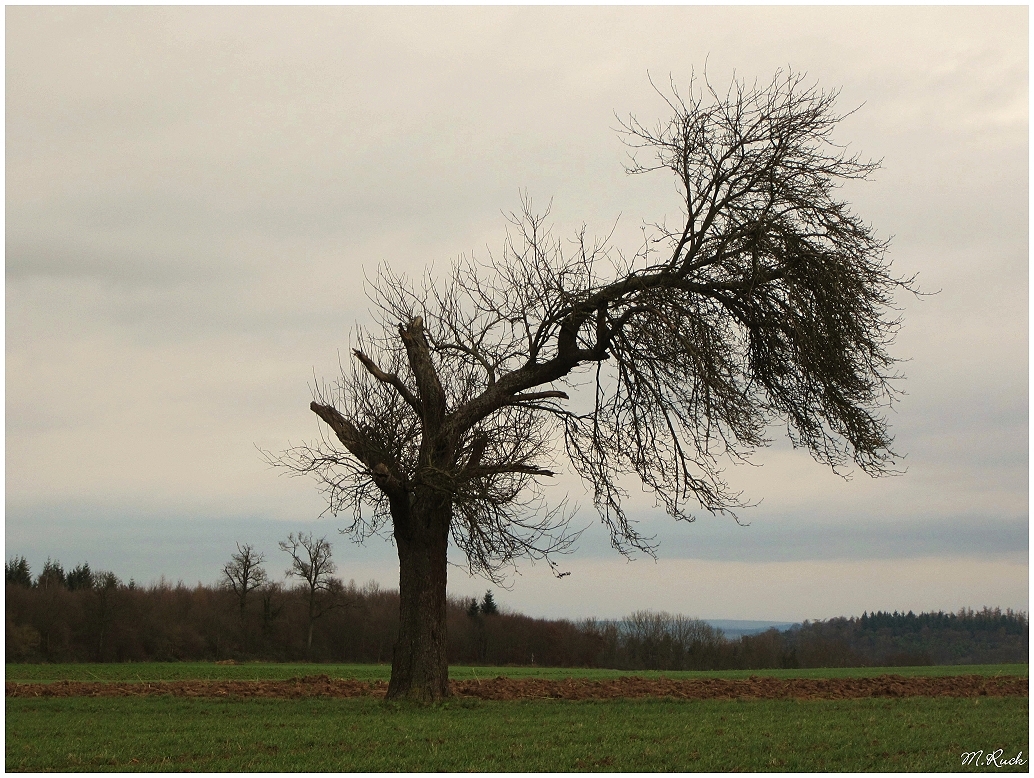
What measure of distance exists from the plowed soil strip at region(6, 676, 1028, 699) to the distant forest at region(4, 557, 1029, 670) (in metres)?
35.9

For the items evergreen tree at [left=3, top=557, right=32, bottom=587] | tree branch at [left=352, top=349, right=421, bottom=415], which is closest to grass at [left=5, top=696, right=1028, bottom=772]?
tree branch at [left=352, top=349, right=421, bottom=415]

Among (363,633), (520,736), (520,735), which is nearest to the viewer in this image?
(520,736)

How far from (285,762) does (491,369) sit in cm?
849

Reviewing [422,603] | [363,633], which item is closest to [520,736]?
[422,603]

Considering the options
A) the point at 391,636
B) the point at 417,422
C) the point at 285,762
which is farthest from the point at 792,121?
the point at 391,636

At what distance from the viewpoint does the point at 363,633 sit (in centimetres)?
7000

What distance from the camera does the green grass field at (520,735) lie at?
1041 centimetres

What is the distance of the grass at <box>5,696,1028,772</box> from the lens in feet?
34.2

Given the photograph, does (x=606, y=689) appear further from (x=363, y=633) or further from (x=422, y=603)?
(x=363, y=633)

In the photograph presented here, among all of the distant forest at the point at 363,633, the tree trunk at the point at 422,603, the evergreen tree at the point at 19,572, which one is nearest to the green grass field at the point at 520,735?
the tree trunk at the point at 422,603

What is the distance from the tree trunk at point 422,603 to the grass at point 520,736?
59cm

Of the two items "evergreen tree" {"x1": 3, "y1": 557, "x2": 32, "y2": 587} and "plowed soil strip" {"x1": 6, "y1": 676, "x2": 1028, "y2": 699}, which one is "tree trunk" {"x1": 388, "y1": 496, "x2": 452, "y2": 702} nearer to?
"plowed soil strip" {"x1": 6, "y1": 676, "x2": 1028, "y2": 699}

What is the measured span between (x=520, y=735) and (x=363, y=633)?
198 feet

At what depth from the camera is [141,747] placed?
1175 centimetres
